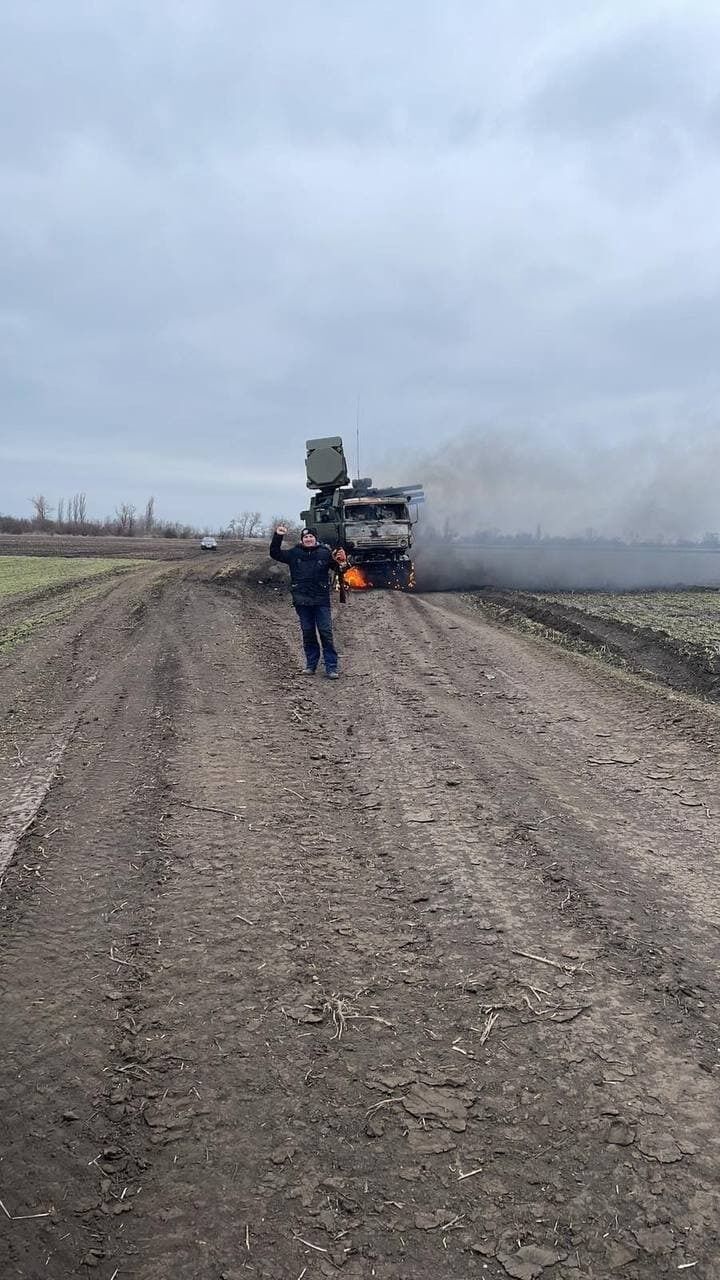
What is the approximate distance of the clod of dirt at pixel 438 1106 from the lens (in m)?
2.86

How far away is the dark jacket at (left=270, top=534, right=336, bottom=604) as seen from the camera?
9.97m

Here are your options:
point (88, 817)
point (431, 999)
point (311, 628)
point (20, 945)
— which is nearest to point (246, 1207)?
point (431, 999)

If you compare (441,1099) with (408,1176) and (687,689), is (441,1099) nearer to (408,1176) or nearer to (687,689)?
(408,1176)

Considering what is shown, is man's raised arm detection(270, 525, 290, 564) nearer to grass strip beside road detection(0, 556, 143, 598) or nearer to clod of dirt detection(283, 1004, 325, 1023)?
clod of dirt detection(283, 1004, 325, 1023)

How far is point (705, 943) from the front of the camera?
399 centimetres

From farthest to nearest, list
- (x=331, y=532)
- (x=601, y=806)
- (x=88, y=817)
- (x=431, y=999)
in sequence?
(x=331, y=532) < (x=601, y=806) < (x=88, y=817) < (x=431, y=999)

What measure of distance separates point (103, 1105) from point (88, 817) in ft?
8.87

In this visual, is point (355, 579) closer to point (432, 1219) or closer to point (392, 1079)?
point (392, 1079)

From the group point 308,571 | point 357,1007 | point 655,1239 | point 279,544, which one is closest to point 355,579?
point 308,571

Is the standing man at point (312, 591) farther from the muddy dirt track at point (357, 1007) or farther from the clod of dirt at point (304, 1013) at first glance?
the clod of dirt at point (304, 1013)

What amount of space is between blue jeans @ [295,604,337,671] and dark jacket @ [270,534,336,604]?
109mm

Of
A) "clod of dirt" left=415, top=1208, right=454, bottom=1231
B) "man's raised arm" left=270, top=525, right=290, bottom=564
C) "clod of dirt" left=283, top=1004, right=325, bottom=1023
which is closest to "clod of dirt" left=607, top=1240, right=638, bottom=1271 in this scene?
"clod of dirt" left=415, top=1208, right=454, bottom=1231

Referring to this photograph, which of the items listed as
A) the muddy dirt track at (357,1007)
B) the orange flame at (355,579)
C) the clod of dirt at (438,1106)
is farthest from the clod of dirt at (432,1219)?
the orange flame at (355,579)

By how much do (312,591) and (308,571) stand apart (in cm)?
29
